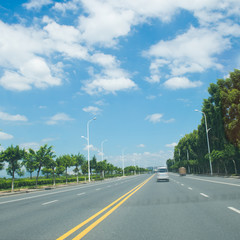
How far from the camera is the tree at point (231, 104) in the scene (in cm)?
4144

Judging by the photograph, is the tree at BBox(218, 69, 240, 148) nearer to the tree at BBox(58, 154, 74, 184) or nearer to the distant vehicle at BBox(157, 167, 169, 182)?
the distant vehicle at BBox(157, 167, 169, 182)

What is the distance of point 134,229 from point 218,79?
4540 cm

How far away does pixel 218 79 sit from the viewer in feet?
156

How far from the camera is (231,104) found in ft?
139

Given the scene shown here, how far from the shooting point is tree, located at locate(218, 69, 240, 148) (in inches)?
1632

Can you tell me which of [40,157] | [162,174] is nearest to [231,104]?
[162,174]

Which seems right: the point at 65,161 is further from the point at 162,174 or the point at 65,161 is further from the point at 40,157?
the point at 162,174

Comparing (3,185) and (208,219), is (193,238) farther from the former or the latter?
(3,185)

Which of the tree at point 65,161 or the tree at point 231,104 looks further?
the tree at point 65,161

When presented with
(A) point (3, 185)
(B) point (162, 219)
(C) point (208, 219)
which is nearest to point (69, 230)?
(B) point (162, 219)

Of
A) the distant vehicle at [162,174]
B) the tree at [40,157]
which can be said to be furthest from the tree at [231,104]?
the tree at [40,157]

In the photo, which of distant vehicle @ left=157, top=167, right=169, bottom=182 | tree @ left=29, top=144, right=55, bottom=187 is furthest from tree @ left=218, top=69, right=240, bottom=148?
tree @ left=29, top=144, right=55, bottom=187

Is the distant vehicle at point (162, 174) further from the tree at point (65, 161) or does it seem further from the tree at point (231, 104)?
the tree at point (65, 161)

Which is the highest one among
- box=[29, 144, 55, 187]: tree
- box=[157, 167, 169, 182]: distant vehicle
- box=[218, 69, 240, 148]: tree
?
box=[218, 69, 240, 148]: tree
